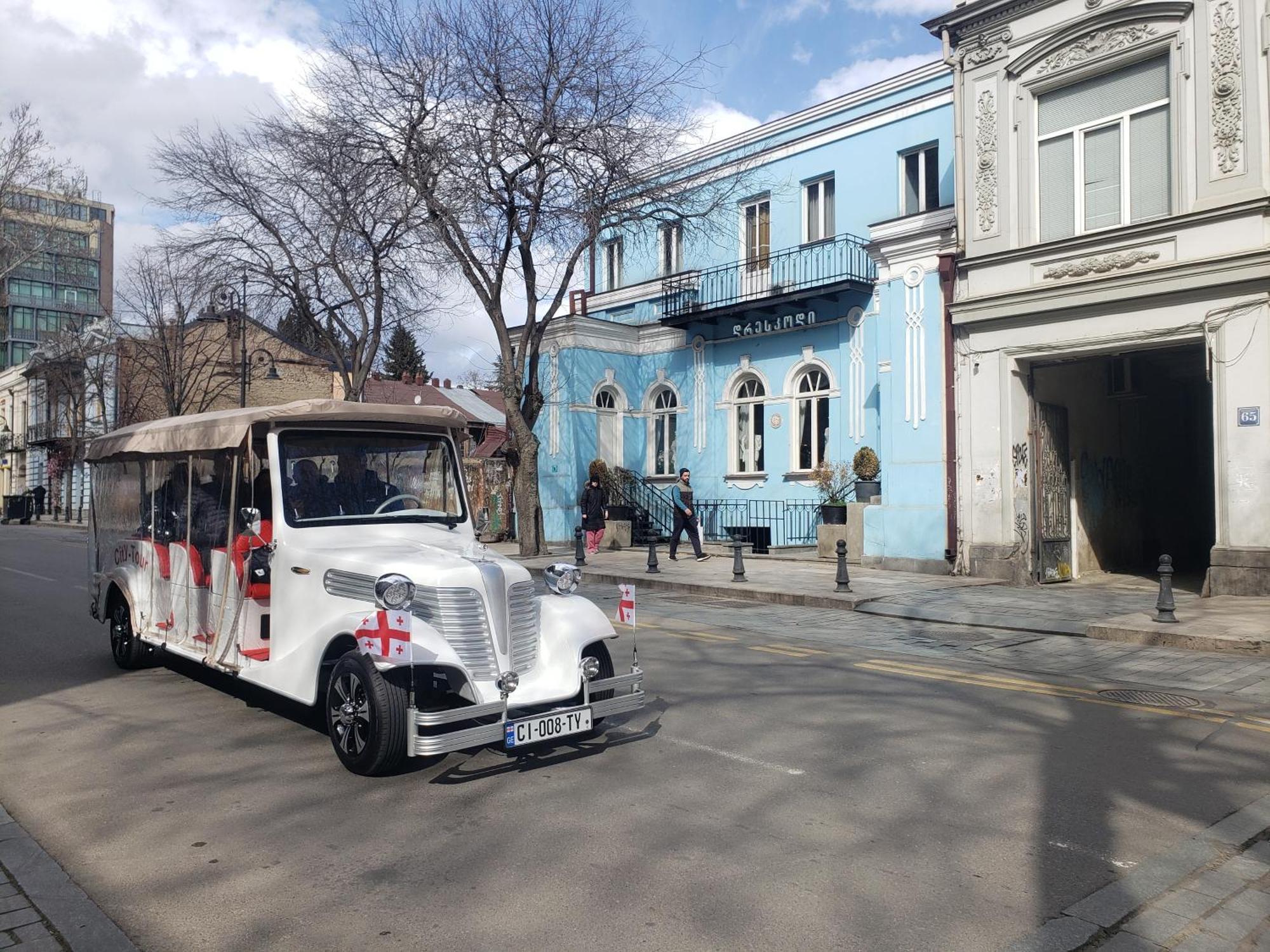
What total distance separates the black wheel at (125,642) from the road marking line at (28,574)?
9.71 metres

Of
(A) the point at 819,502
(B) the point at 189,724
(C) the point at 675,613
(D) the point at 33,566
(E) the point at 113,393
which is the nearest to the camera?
(B) the point at 189,724

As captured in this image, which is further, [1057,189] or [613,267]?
[613,267]

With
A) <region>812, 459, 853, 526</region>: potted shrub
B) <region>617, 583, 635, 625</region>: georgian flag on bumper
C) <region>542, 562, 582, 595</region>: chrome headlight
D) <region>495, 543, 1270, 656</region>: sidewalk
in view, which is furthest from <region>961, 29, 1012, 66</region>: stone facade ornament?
<region>542, 562, 582, 595</region>: chrome headlight

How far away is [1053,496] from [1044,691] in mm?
9515

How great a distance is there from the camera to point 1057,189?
1614cm

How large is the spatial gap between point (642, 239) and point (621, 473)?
654 centimetres

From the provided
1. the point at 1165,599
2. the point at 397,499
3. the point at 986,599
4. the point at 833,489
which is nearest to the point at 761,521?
the point at 833,489

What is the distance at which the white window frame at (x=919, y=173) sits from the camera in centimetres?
2112

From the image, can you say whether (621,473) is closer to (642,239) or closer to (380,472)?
(642,239)

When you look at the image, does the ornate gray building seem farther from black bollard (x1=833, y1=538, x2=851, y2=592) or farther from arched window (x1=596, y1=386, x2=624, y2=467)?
arched window (x1=596, y1=386, x2=624, y2=467)

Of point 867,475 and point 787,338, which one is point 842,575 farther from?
point 787,338

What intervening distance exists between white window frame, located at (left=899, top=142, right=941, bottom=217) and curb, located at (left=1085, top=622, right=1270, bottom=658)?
1223 centimetres

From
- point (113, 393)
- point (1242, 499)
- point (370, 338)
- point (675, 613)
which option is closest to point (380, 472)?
point (675, 613)

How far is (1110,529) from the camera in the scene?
18469mm
